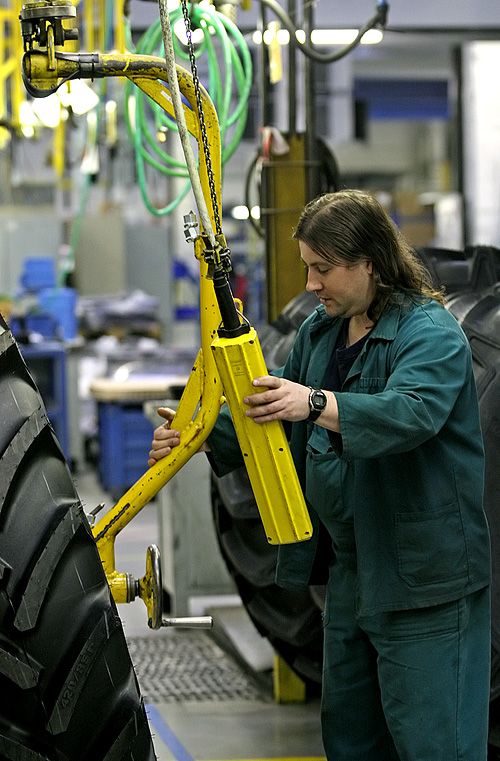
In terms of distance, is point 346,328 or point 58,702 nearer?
Answer: point 58,702

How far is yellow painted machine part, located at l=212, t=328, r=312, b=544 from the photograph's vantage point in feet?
7.14

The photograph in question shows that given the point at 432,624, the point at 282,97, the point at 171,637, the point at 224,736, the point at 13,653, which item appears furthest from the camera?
the point at 282,97

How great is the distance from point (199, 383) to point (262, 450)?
566 millimetres

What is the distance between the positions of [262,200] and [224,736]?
184 cm

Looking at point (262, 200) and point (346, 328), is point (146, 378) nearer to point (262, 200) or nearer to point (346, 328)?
point (262, 200)

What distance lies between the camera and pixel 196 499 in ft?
16.7

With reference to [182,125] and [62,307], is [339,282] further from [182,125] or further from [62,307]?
[62,307]

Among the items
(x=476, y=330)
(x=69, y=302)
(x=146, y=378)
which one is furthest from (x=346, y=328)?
(x=69, y=302)

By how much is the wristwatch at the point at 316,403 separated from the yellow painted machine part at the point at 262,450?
0.21 ft

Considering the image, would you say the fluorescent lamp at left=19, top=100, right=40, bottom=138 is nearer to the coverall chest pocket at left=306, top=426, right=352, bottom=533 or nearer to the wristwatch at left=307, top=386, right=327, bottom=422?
the coverall chest pocket at left=306, top=426, right=352, bottom=533

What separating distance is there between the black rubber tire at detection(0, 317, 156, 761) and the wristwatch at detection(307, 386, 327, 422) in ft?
1.70

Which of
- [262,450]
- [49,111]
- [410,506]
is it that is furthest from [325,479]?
[49,111]

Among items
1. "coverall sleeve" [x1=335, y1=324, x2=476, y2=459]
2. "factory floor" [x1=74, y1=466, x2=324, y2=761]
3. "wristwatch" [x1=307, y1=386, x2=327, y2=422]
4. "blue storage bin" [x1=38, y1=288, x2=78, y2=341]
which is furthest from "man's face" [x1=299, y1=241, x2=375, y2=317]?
"blue storage bin" [x1=38, y1=288, x2=78, y2=341]

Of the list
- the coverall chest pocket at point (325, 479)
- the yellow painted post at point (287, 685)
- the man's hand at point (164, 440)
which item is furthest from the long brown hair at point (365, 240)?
the yellow painted post at point (287, 685)
